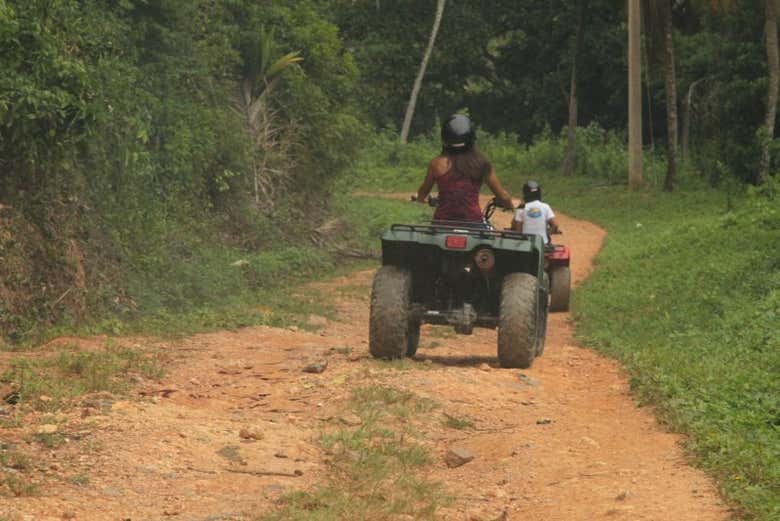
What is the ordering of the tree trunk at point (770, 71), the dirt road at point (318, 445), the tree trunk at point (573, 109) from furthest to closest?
the tree trunk at point (573, 109) < the tree trunk at point (770, 71) < the dirt road at point (318, 445)

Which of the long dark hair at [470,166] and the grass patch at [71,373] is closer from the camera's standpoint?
the grass patch at [71,373]

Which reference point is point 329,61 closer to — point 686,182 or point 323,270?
point 323,270

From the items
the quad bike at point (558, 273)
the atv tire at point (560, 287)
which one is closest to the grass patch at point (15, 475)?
the quad bike at point (558, 273)

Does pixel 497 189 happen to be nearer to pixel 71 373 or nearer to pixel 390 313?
pixel 390 313

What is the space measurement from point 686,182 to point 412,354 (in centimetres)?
2485

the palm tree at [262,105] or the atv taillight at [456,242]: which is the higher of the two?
the palm tree at [262,105]

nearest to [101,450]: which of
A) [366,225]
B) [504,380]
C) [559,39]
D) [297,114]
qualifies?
[504,380]

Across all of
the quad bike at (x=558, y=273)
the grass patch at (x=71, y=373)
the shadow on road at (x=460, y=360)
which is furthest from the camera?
the quad bike at (x=558, y=273)

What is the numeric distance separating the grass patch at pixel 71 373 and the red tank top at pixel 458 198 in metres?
2.82

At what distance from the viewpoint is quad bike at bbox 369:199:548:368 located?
434 inches

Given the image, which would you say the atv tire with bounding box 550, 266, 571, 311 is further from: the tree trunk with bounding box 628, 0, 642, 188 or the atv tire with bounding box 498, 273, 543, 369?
the tree trunk with bounding box 628, 0, 642, 188

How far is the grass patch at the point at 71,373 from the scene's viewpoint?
349 inches

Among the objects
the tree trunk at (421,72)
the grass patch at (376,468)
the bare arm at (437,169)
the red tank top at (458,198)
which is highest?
the tree trunk at (421,72)

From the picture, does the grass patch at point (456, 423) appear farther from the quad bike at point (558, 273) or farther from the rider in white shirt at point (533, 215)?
the quad bike at point (558, 273)
